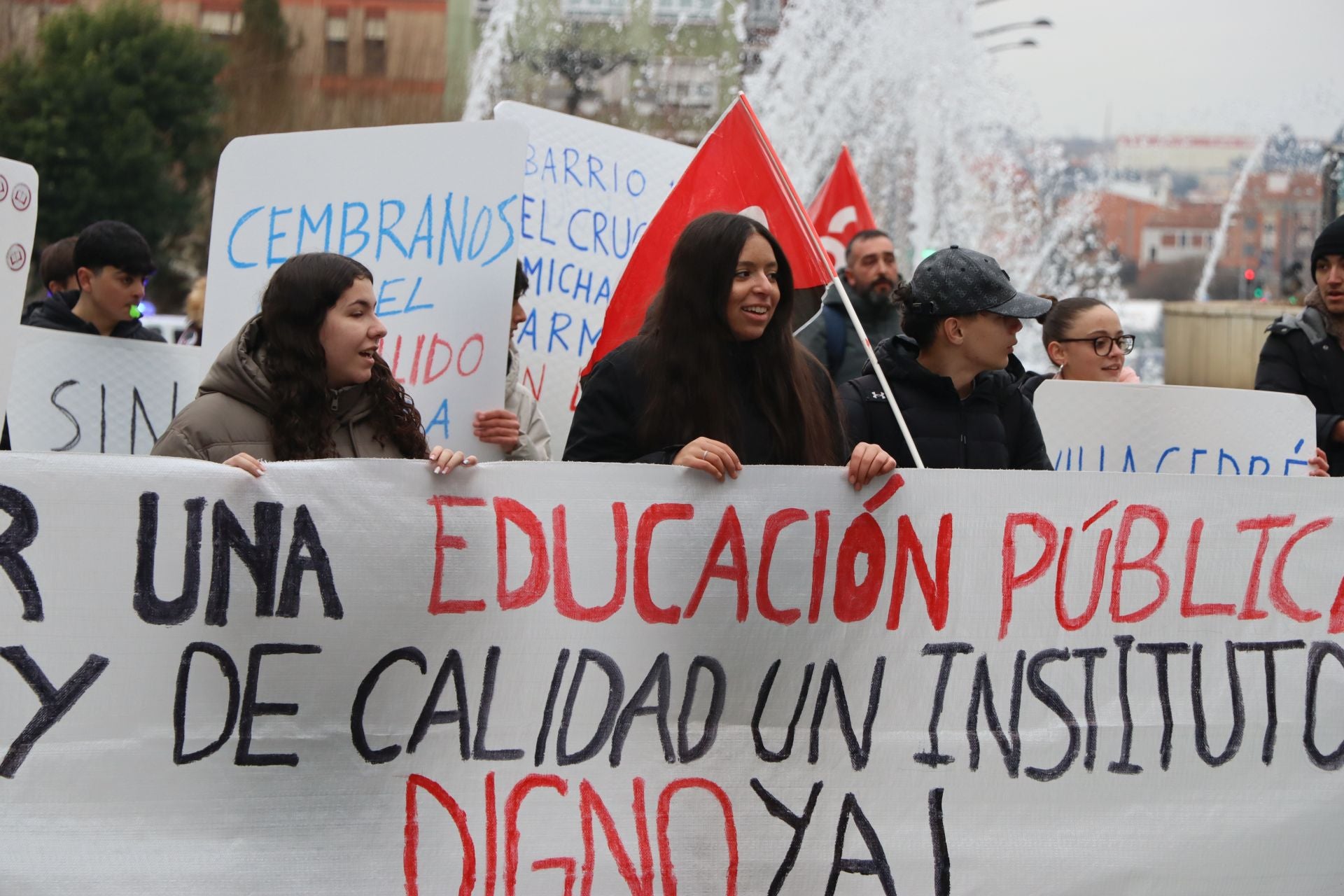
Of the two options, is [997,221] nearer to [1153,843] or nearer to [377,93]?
[377,93]

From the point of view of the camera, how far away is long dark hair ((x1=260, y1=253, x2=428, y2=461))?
10.7ft

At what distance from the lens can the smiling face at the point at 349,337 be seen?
3322 mm

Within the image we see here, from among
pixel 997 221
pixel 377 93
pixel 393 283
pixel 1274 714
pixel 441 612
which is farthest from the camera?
pixel 377 93

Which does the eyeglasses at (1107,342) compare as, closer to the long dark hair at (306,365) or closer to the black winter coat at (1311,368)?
the black winter coat at (1311,368)

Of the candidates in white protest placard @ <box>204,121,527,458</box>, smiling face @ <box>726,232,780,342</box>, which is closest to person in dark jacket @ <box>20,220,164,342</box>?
white protest placard @ <box>204,121,527,458</box>

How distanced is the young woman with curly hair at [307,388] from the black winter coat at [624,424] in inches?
11.4

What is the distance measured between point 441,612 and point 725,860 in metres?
0.75

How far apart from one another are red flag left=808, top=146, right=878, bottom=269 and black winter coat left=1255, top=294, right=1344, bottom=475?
3308mm

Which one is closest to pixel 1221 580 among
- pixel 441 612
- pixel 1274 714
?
pixel 1274 714

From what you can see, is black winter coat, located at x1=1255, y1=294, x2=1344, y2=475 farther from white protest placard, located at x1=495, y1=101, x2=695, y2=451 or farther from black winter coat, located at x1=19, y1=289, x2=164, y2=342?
black winter coat, located at x1=19, y1=289, x2=164, y2=342

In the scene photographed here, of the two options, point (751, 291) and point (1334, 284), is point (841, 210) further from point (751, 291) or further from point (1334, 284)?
point (751, 291)

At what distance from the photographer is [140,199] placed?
32188 mm

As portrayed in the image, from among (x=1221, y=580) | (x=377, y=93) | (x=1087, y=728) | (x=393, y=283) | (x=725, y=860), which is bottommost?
(x=725, y=860)

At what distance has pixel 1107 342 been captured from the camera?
15.2 ft
